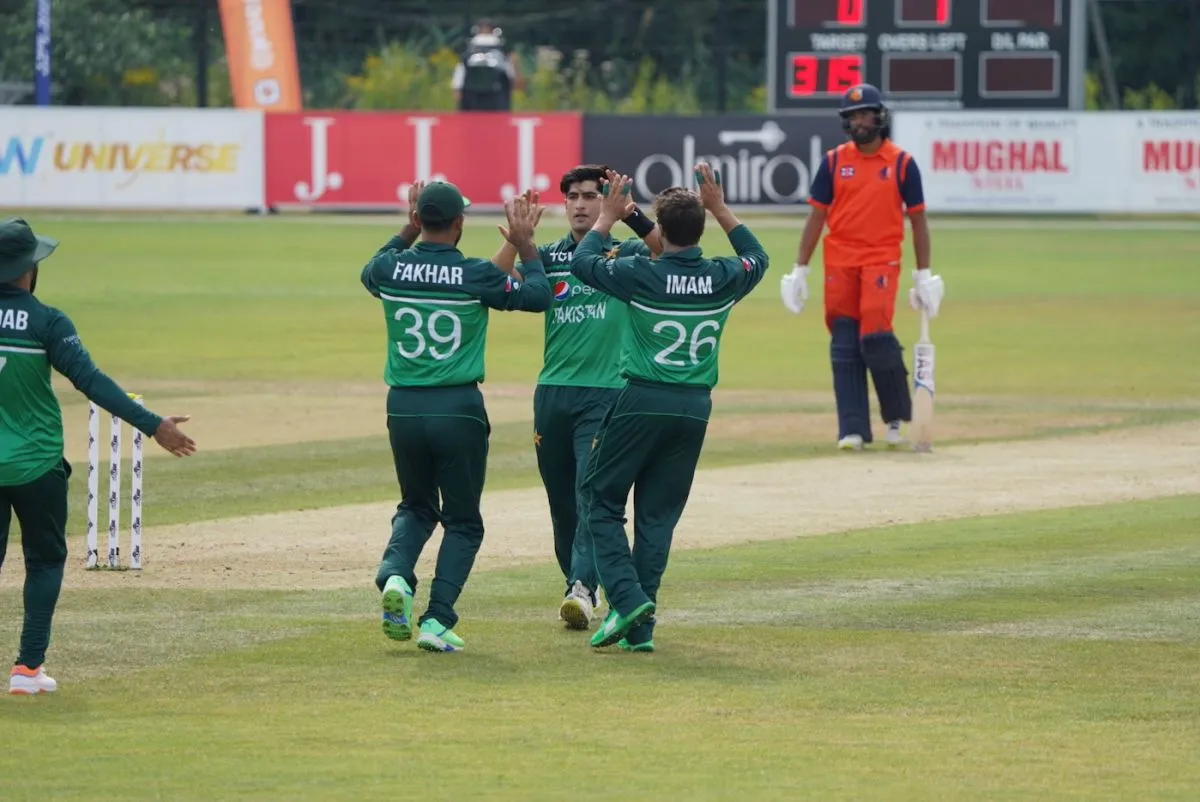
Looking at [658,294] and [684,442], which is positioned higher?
[658,294]

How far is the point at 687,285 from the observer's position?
362 inches

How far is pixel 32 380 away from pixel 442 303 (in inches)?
64.0

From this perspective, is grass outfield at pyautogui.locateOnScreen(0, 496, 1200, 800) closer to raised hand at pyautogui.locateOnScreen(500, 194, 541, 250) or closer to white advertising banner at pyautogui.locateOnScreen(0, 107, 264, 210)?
raised hand at pyautogui.locateOnScreen(500, 194, 541, 250)

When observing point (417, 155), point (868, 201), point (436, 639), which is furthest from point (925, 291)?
point (417, 155)

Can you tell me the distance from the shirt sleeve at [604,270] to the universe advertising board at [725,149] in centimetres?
3117

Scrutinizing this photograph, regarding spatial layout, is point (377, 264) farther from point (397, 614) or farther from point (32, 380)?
point (32, 380)

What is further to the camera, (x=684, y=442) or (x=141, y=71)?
(x=141, y=71)

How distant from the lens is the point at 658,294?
30.1 feet

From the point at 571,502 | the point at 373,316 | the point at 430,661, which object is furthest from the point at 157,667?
the point at 373,316

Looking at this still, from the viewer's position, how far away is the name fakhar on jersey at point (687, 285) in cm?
917

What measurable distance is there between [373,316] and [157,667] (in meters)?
17.3

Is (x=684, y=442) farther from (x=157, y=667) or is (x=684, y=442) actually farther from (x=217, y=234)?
(x=217, y=234)

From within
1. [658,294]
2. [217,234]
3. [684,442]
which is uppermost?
[658,294]

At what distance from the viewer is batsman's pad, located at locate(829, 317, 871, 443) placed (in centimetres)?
1627
